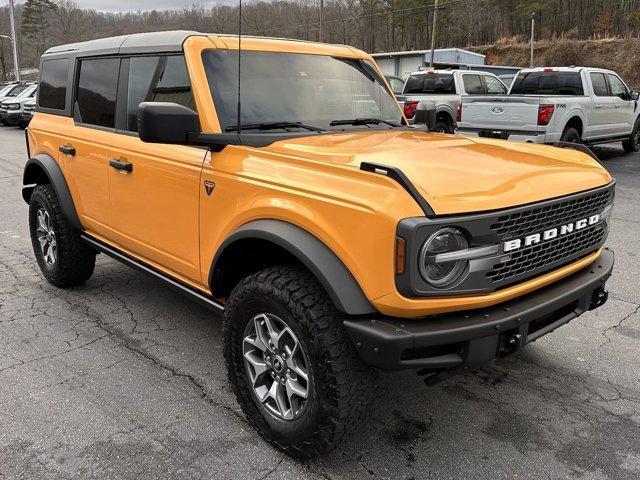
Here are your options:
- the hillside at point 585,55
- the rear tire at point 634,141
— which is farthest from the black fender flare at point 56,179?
the hillside at point 585,55

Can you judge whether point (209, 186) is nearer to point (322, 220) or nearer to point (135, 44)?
point (322, 220)

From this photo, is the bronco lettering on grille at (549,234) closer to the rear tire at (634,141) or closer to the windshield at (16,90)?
the rear tire at (634,141)

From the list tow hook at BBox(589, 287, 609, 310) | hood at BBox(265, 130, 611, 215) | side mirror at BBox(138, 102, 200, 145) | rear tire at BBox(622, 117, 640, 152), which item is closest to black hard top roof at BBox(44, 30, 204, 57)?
side mirror at BBox(138, 102, 200, 145)

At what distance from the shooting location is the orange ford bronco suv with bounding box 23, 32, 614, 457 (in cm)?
223

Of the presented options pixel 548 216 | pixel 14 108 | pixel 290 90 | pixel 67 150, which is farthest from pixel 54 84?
pixel 14 108

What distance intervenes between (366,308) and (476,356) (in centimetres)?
47

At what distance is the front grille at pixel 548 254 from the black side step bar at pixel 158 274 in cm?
151

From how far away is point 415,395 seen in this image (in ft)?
10.6

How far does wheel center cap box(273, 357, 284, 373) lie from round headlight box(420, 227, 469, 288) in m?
0.87

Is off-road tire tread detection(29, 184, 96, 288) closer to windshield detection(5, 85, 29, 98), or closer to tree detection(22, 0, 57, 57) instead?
windshield detection(5, 85, 29, 98)

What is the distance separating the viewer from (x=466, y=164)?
2625mm

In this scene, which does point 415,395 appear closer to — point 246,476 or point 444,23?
point 246,476

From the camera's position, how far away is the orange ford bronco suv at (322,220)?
223cm

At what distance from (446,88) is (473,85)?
Answer: 2.87 ft
